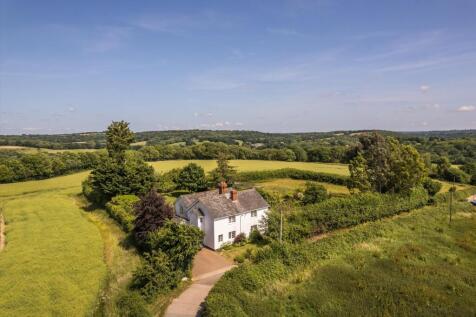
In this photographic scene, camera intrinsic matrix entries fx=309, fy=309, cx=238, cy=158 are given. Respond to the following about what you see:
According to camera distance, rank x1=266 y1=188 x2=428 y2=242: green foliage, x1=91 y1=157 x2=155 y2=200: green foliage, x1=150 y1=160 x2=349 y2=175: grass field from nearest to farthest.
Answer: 1. x1=266 y1=188 x2=428 y2=242: green foliage
2. x1=91 y1=157 x2=155 y2=200: green foliage
3. x1=150 y1=160 x2=349 y2=175: grass field

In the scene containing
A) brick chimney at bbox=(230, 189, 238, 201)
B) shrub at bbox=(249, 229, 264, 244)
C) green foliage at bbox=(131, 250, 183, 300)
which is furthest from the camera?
brick chimney at bbox=(230, 189, 238, 201)

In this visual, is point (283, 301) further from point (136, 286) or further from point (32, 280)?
point (32, 280)

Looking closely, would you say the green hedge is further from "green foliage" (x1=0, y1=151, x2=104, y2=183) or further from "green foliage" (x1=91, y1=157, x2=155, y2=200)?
"green foliage" (x1=0, y1=151, x2=104, y2=183)

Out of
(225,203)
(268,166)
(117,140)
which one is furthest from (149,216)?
(268,166)

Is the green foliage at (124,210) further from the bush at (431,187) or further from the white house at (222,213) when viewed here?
the bush at (431,187)

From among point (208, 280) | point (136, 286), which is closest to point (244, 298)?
point (208, 280)

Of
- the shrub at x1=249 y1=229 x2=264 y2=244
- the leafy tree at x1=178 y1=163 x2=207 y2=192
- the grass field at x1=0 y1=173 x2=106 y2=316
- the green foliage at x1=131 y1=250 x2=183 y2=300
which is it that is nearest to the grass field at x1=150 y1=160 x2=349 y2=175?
the leafy tree at x1=178 y1=163 x2=207 y2=192
